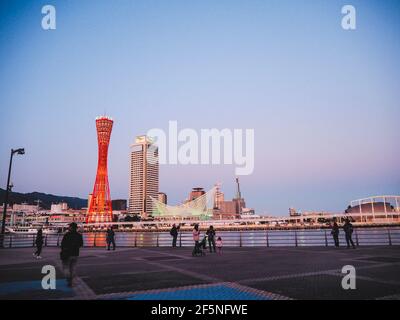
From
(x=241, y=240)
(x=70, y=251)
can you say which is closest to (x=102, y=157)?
(x=241, y=240)

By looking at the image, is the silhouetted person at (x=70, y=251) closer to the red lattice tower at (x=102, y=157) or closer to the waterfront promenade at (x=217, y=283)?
the waterfront promenade at (x=217, y=283)

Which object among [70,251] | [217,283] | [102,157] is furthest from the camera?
[102,157]

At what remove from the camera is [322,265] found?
12.5 meters

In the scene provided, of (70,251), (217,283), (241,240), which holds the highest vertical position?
(70,251)

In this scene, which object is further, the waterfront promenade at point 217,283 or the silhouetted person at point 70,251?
the silhouetted person at point 70,251

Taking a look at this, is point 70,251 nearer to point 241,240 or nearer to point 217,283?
point 217,283

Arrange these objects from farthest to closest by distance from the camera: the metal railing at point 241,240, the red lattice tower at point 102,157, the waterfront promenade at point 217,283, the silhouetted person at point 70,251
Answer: the red lattice tower at point 102,157
the metal railing at point 241,240
the silhouetted person at point 70,251
the waterfront promenade at point 217,283

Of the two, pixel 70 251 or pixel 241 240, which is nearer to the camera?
pixel 70 251

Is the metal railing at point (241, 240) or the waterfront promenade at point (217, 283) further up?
the waterfront promenade at point (217, 283)

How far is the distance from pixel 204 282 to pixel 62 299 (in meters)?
3.84

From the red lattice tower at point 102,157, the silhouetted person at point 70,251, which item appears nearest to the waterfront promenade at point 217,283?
the silhouetted person at point 70,251

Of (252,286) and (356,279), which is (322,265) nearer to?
(356,279)

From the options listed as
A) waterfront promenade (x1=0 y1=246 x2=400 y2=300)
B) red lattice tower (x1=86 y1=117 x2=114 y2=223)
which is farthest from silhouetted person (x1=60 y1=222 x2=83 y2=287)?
red lattice tower (x1=86 y1=117 x2=114 y2=223)
